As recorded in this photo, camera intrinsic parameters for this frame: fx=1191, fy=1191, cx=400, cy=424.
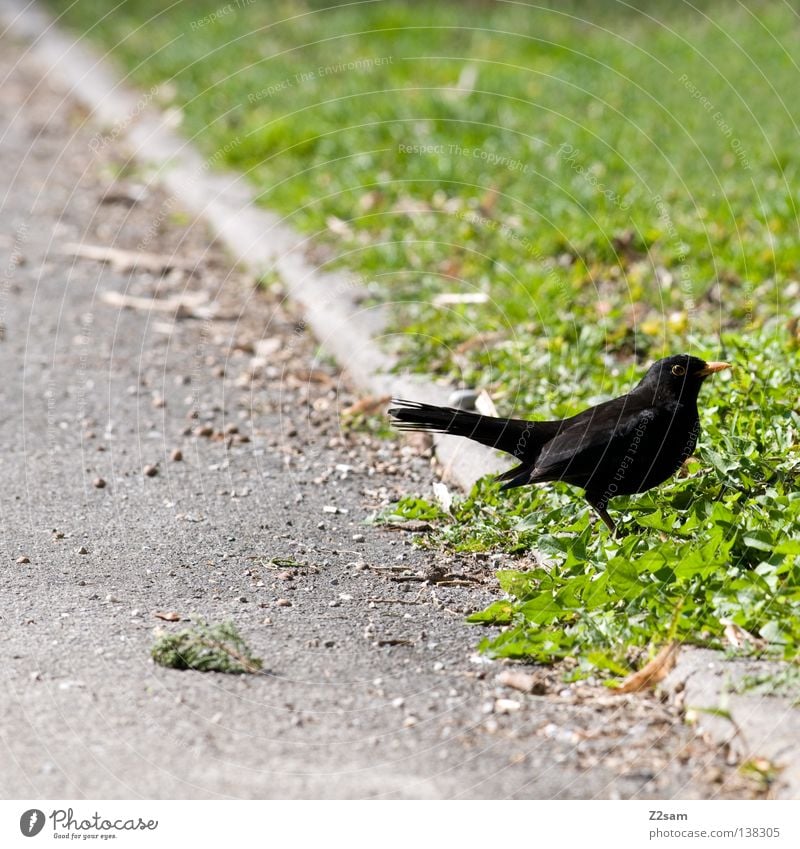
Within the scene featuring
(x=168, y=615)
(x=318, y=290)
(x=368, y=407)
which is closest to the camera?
(x=168, y=615)

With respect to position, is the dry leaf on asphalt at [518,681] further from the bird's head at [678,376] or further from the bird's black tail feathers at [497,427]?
the bird's head at [678,376]

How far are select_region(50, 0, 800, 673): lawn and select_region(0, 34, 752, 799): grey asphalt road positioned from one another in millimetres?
311

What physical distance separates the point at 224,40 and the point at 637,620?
35.4ft

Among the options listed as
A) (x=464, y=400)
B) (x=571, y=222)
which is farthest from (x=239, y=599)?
(x=571, y=222)

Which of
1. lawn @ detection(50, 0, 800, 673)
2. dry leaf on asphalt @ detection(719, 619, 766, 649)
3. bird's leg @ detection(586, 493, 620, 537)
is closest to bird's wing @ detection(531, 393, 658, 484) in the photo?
bird's leg @ detection(586, 493, 620, 537)

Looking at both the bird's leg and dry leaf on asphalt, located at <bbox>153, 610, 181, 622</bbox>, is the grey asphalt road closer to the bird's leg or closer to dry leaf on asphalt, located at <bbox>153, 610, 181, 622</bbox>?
dry leaf on asphalt, located at <bbox>153, 610, 181, 622</bbox>

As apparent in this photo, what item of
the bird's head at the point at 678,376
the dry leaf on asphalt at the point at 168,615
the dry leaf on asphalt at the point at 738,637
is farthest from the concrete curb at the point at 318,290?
the dry leaf on asphalt at the point at 168,615

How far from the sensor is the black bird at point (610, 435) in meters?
3.95

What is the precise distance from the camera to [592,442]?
3965 millimetres

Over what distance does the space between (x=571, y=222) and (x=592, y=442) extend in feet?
11.1

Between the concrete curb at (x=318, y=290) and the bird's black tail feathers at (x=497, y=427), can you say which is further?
the bird's black tail feathers at (x=497, y=427)

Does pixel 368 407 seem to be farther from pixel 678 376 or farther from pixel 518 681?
pixel 518 681

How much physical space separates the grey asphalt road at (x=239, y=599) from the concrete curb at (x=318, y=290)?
0.37ft

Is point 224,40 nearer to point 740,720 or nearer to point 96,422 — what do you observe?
point 96,422
